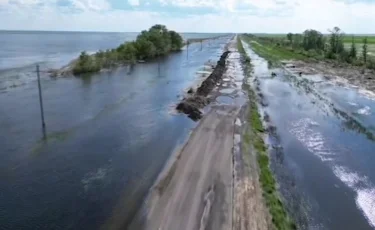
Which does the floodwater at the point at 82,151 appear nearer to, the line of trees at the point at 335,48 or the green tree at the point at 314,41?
the line of trees at the point at 335,48

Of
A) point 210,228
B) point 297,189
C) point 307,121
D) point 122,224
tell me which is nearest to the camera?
point 210,228

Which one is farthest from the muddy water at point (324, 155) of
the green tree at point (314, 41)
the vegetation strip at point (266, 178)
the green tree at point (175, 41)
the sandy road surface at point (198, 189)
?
the green tree at point (175, 41)

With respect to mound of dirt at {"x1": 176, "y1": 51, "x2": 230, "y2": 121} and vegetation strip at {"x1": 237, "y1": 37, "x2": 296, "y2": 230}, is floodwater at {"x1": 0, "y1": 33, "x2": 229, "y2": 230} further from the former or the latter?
vegetation strip at {"x1": 237, "y1": 37, "x2": 296, "y2": 230}

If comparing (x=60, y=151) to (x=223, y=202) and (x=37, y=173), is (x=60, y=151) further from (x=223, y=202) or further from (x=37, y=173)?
(x=223, y=202)

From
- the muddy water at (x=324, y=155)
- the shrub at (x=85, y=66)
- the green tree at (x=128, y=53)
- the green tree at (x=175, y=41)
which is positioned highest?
the green tree at (x=175, y=41)

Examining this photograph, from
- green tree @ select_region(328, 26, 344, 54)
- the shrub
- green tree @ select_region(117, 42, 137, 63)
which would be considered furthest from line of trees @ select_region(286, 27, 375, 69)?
the shrub

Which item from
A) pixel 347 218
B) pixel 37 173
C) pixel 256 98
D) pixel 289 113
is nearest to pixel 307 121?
pixel 289 113
